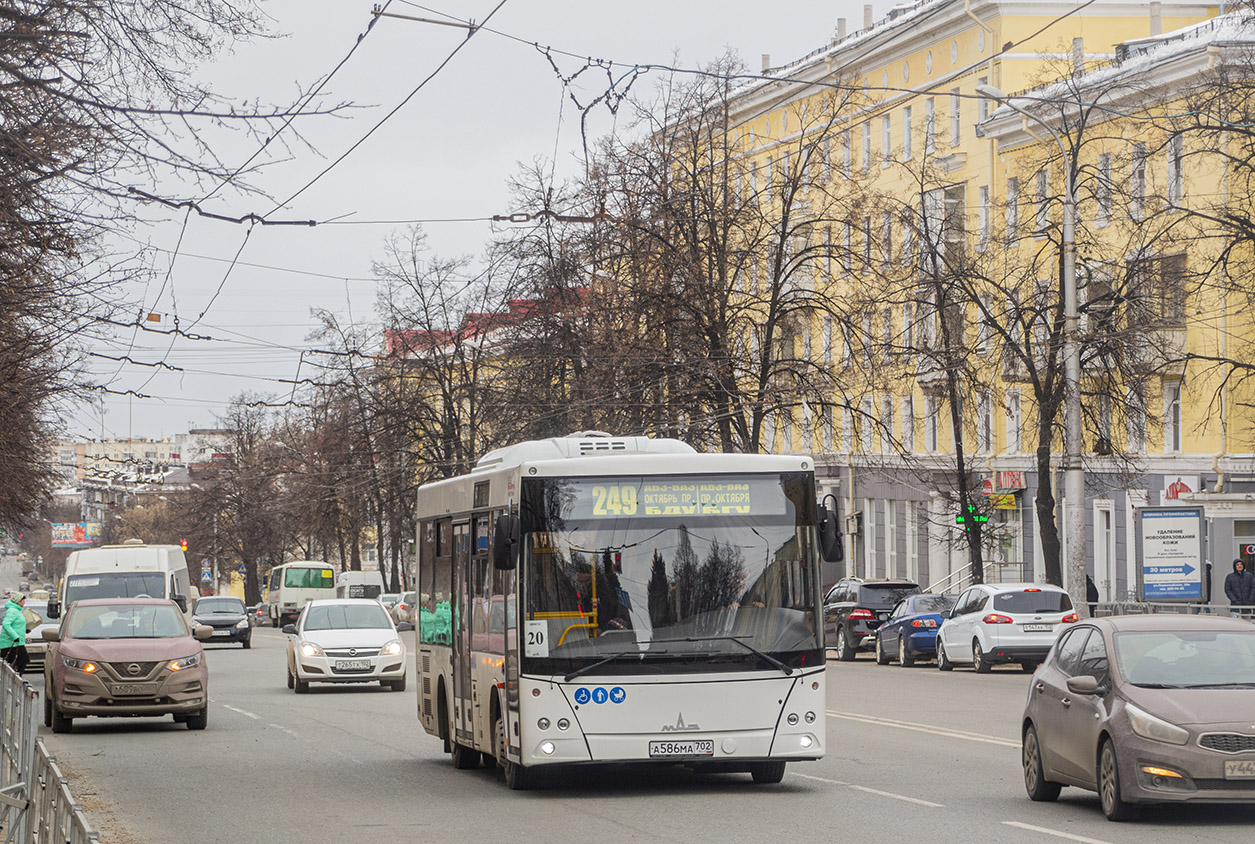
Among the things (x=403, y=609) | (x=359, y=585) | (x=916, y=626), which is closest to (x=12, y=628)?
(x=916, y=626)

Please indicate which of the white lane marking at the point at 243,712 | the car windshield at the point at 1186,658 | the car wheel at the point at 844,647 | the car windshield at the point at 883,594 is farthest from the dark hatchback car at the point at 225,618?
the car windshield at the point at 1186,658

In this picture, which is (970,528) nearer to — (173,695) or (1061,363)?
(1061,363)

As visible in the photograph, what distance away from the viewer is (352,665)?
31.0 m

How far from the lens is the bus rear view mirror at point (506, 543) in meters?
14.6

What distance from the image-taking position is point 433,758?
62.7 feet

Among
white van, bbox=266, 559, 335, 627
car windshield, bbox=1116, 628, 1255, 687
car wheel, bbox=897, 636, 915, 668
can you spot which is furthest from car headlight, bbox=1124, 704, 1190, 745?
white van, bbox=266, 559, 335, 627

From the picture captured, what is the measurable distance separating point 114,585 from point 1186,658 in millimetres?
27696

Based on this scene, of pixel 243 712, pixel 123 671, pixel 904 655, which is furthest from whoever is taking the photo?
pixel 904 655

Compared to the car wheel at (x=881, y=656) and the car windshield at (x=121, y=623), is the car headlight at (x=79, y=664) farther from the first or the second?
the car wheel at (x=881, y=656)

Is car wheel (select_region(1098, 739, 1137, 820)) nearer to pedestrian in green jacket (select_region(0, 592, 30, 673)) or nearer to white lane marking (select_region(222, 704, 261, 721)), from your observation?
white lane marking (select_region(222, 704, 261, 721))

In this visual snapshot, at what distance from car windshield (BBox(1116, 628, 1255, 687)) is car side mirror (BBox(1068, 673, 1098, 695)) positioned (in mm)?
199

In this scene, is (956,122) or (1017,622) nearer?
(1017,622)

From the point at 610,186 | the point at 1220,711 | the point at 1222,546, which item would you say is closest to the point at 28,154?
the point at 1220,711

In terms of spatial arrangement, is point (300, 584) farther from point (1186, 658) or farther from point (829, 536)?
point (1186, 658)
